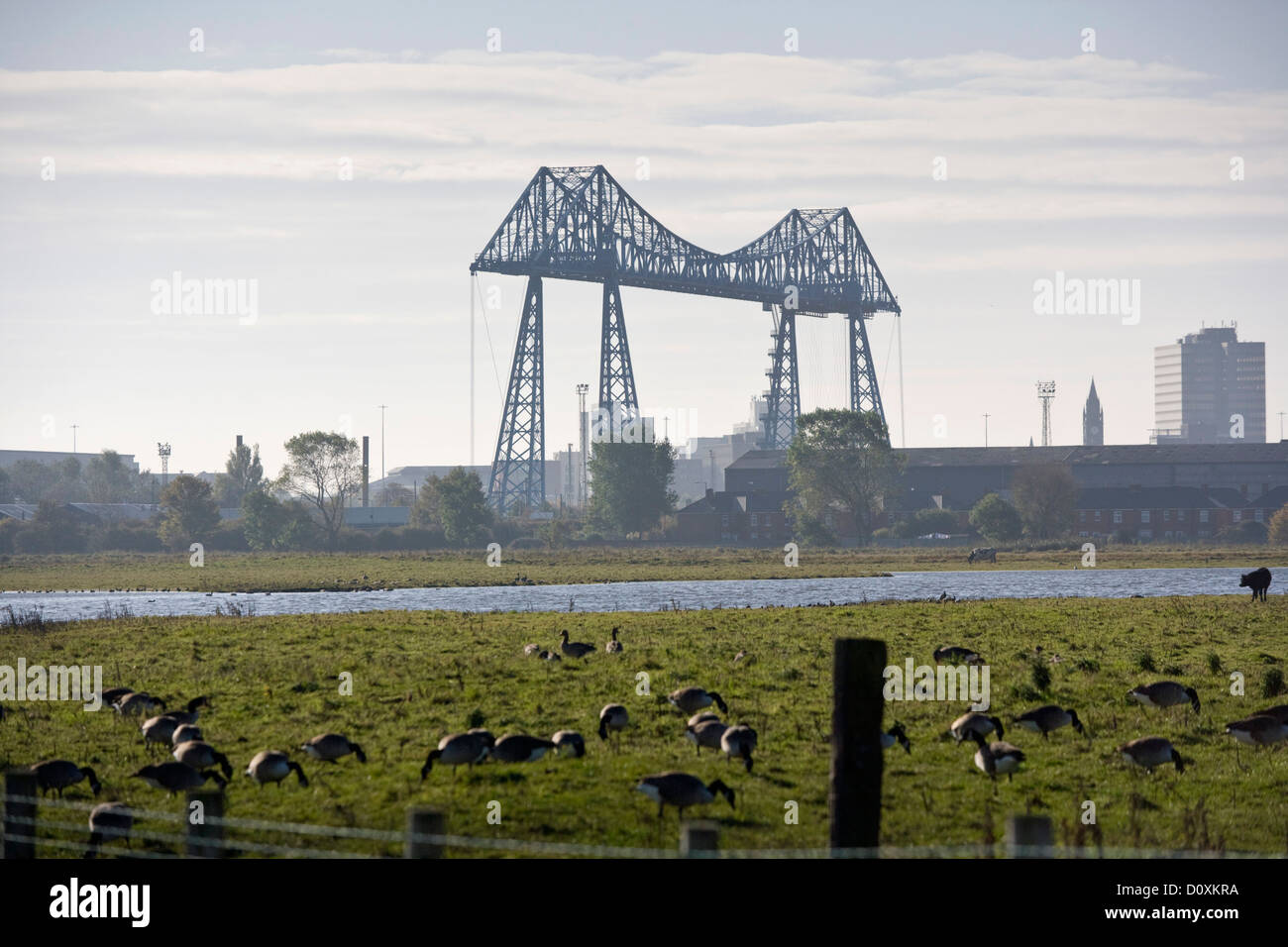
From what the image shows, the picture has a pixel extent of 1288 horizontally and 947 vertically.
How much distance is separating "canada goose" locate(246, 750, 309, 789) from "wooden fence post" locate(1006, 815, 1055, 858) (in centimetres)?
920

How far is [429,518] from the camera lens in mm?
135000

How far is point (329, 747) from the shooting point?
Answer: 54.1 ft

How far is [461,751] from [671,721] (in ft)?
14.2

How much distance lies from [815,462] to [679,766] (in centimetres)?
11128

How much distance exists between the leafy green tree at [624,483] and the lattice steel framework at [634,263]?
537 centimetres

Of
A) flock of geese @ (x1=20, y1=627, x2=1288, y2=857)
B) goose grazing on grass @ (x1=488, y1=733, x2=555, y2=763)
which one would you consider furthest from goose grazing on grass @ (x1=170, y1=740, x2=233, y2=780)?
goose grazing on grass @ (x1=488, y1=733, x2=555, y2=763)

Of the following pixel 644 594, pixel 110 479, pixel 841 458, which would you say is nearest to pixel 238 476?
pixel 110 479

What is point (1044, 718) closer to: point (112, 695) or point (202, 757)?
point (202, 757)

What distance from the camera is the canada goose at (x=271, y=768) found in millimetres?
15430

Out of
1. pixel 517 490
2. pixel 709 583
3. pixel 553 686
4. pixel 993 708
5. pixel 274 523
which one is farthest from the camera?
pixel 517 490

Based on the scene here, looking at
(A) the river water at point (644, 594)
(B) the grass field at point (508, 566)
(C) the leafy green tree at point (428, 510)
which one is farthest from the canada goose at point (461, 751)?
(C) the leafy green tree at point (428, 510)

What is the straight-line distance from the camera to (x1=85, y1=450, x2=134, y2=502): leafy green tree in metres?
187
